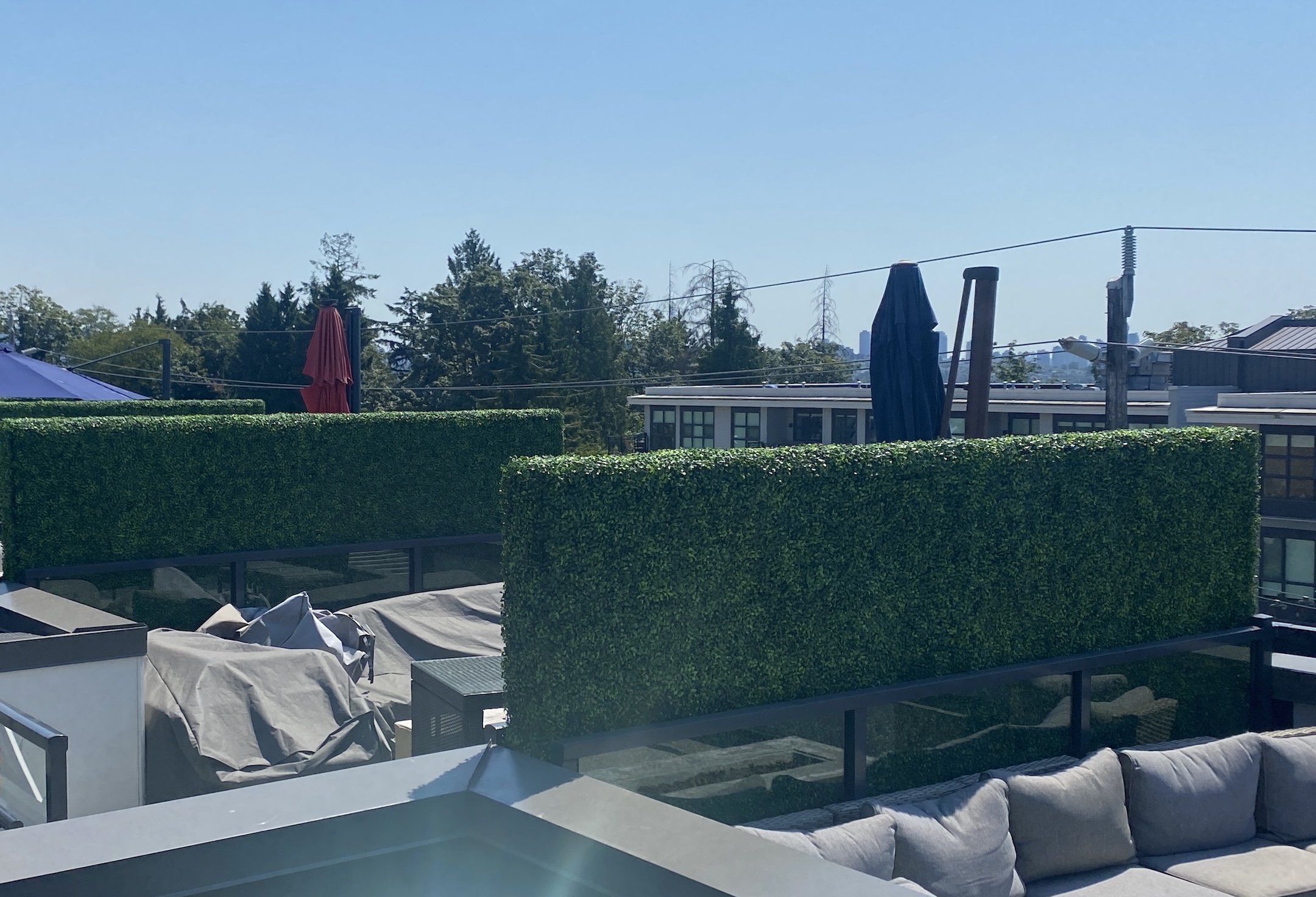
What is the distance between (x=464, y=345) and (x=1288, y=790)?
5064 cm

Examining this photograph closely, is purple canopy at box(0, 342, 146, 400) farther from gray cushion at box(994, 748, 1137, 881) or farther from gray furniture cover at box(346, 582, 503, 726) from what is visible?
gray cushion at box(994, 748, 1137, 881)

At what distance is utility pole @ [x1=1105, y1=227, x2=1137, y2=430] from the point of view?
51.6ft

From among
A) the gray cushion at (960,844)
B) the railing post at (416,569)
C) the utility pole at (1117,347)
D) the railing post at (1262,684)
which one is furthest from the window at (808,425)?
the gray cushion at (960,844)

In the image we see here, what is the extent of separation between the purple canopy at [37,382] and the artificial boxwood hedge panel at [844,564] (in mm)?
15998

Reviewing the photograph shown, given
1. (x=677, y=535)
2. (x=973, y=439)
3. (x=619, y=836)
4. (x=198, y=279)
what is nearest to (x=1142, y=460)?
(x=973, y=439)

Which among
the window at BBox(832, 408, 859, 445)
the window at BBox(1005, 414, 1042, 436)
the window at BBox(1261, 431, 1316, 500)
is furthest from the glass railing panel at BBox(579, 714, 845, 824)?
the window at BBox(832, 408, 859, 445)

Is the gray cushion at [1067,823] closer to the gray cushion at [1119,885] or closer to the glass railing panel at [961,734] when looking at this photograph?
the gray cushion at [1119,885]

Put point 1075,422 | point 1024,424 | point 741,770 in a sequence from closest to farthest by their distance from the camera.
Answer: point 741,770
point 1075,422
point 1024,424

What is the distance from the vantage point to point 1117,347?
52.5ft

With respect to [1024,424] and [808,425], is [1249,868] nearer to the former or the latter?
[1024,424]

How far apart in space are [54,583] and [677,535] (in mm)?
7584

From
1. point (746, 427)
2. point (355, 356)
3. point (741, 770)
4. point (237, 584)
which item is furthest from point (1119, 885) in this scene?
point (746, 427)

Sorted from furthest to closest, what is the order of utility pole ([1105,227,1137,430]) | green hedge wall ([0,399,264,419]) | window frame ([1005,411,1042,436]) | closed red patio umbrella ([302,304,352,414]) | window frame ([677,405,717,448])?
window frame ([677,405,717,448]), window frame ([1005,411,1042,436]), utility pole ([1105,227,1137,430]), green hedge wall ([0,399,264,419]), closed red patio umbrella ([302,304,352,414])

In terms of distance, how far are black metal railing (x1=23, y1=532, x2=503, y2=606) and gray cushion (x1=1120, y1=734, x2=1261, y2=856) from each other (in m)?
8.35
